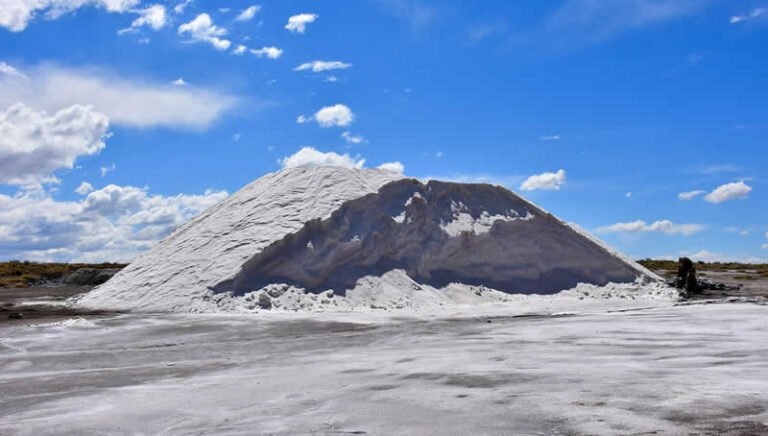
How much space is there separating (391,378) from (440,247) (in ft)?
44.5

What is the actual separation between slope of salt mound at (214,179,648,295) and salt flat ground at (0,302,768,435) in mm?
5102

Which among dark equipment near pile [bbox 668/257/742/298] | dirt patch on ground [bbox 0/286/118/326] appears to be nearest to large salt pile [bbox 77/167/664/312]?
dirt patch on ground [bbox 0/286/118/326]

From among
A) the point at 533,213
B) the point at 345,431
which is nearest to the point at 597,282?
the point at 533,213

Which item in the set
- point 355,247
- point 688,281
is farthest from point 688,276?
point 355,247

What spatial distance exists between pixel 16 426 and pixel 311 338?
615 centimetres

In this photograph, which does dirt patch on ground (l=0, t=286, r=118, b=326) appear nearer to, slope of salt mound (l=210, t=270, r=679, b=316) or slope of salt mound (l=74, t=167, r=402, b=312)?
slope of salt mound (l=74, t=167, r=402, b=312)

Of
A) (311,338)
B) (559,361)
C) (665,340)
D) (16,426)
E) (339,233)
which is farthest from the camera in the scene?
(339,233)

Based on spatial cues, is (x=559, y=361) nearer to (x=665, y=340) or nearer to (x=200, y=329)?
(x=665, y=340)

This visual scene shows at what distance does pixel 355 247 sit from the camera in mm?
18812

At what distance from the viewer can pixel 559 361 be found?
788cm

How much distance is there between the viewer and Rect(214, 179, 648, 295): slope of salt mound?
18.0 metres

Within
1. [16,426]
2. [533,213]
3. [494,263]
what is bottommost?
[16,426]

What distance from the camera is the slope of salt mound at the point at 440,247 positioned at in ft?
59.2

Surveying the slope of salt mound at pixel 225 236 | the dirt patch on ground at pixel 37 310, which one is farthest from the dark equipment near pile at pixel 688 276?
the dirt patch on ground at pixel 37 310
